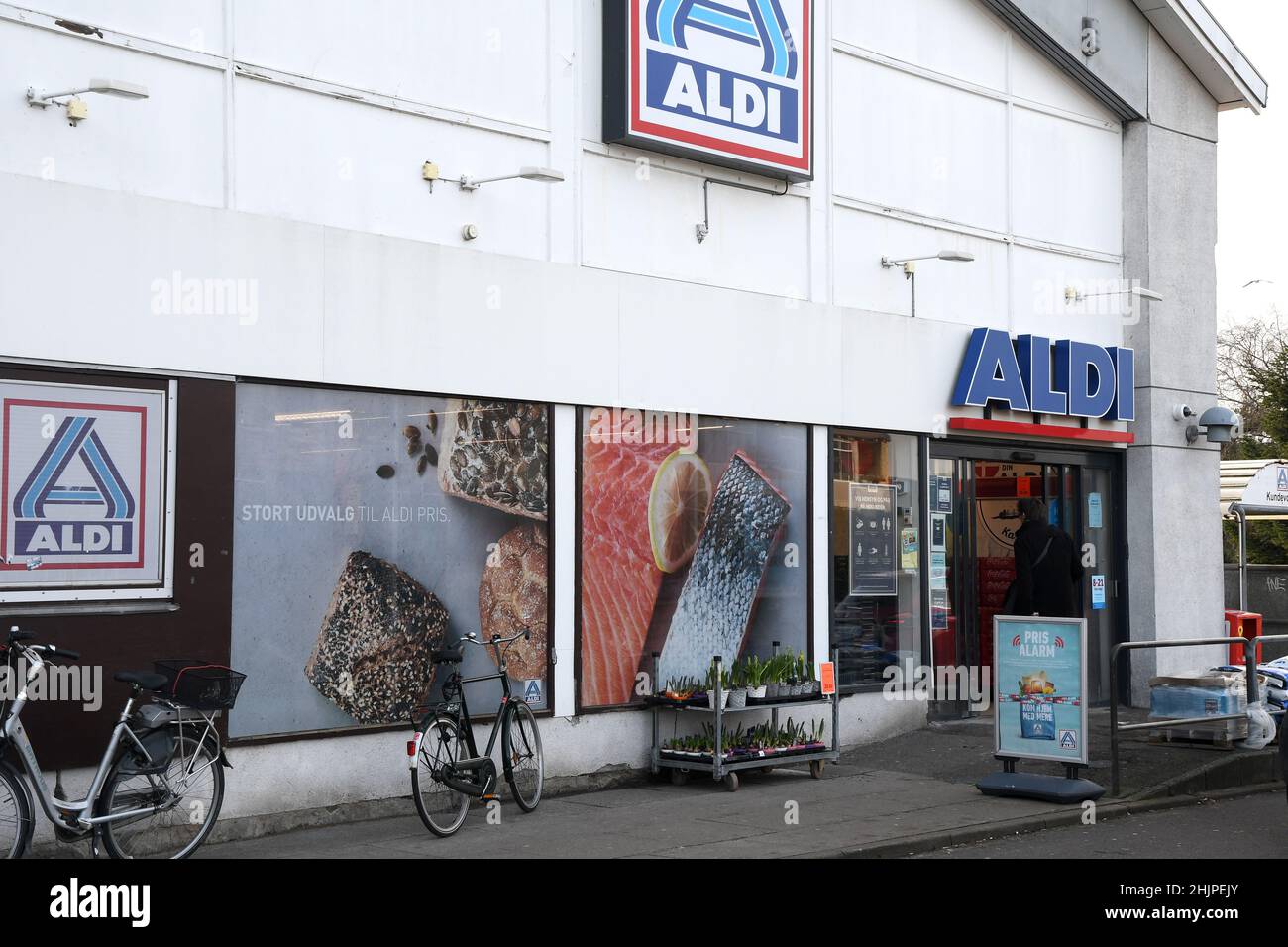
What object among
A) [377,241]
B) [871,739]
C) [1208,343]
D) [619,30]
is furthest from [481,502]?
[1208,343]

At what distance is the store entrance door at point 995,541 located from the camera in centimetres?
1484

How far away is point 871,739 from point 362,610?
18.4 ft

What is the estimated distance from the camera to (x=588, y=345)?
11523mm

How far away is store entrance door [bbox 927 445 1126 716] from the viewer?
14844 millimetres

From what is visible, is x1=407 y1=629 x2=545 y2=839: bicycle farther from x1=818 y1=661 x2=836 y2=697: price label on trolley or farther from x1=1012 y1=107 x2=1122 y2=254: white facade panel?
x1=1012 y1=107 x2=1122 y2=254: white facade panel

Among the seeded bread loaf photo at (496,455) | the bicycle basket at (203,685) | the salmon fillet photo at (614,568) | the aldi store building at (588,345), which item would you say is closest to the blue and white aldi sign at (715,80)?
the aldi store building at (588,345)

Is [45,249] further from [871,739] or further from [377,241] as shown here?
[871,739]

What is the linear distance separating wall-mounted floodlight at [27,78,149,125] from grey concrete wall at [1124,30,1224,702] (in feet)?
39.3

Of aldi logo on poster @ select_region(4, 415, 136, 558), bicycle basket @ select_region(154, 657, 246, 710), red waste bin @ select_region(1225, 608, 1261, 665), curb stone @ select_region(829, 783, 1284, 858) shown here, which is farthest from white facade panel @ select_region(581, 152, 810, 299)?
red waste bin @ select_region(1225, 608, 1261, 665)

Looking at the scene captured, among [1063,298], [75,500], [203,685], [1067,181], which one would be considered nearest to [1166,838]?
[203,685]

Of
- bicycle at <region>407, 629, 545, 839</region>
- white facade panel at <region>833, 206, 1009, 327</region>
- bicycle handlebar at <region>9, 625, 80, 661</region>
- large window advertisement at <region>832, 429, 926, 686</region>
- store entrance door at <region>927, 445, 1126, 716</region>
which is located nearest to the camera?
bicycle handlebar at <region>9, 625, 80, 661</region>

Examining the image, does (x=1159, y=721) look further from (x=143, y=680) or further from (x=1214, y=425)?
(x=143, y=680)

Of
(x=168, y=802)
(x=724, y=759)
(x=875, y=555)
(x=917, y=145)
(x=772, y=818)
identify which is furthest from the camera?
(x=917, y=145)

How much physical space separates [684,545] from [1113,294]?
7.20 meters
